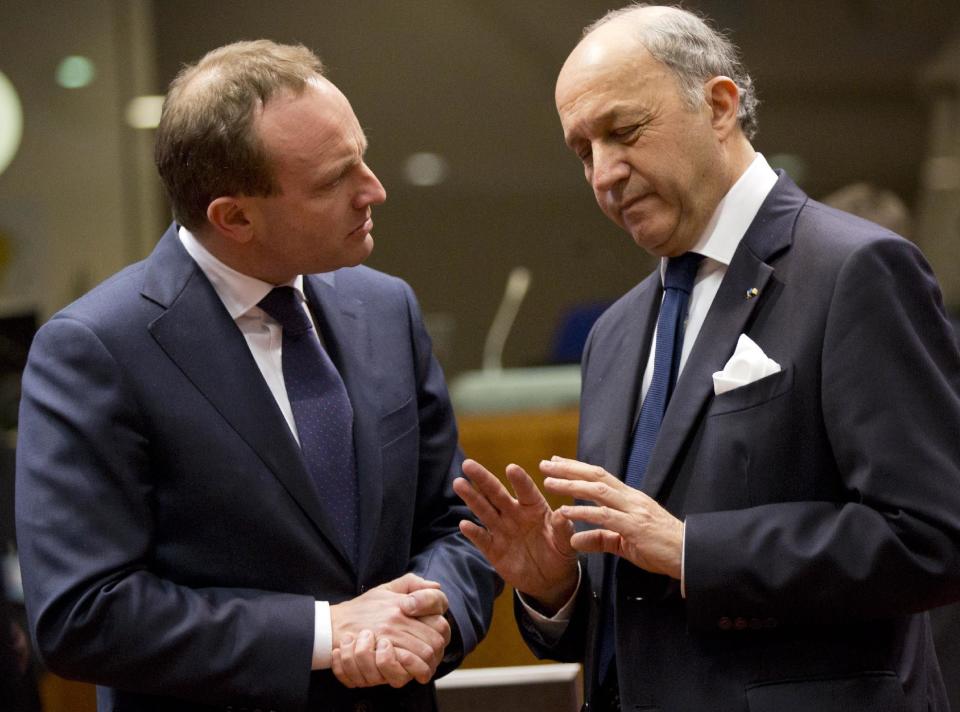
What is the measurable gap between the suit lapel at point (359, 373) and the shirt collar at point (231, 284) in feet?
0.38

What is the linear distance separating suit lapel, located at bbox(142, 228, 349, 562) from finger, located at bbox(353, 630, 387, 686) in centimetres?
15

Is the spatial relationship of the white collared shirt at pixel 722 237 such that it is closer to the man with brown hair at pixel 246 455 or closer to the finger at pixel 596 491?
the finger at pixel 596 491

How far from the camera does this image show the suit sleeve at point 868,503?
5.17ft

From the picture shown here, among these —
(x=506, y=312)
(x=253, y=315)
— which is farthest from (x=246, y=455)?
(x=506, y=312)

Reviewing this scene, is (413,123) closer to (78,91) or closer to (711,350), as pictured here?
(78,91)

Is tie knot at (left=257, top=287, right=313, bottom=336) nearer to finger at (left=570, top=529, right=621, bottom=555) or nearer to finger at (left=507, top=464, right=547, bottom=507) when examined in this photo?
finger at (left=507, top=464, right=547, bottom=507)

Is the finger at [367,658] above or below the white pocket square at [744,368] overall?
below

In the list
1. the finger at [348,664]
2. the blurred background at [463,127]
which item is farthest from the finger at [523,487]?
the blurred background at [463,127]

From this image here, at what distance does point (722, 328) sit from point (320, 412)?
605 millimetres

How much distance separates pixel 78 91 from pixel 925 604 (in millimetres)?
4960

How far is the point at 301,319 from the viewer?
1.89 metres

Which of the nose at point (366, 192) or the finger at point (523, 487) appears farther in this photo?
the nose at point (366, 192)

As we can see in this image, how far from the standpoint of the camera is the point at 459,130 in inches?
269

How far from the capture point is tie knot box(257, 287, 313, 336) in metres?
1.88
